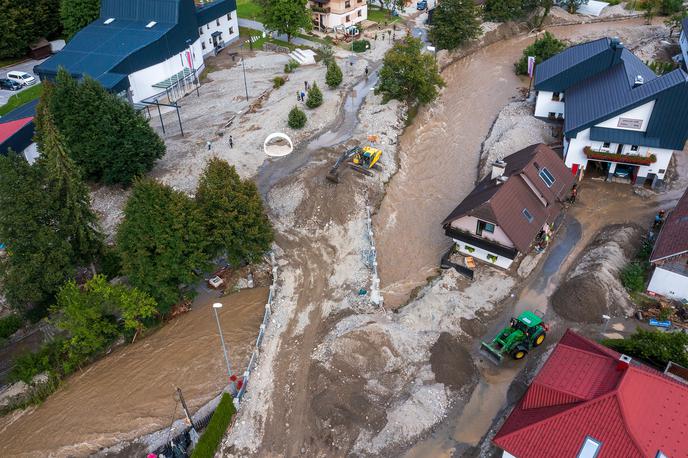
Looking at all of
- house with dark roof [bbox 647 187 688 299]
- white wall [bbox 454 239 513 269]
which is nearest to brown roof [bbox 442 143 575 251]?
white wall [bbox 454 239 513 269]

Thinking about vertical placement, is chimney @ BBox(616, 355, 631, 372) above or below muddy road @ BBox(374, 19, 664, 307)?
above

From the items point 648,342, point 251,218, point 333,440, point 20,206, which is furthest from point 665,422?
point 20,206

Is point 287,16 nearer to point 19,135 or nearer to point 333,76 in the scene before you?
point 333,76

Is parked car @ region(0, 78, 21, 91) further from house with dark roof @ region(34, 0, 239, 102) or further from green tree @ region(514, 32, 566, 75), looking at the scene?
green tree @ region(514, 32, 566, 75)

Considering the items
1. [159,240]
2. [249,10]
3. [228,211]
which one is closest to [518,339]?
[228,211]

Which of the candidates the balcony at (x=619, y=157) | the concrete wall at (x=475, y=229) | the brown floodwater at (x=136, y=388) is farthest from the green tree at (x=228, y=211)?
the balcony at (x=619, y=157)

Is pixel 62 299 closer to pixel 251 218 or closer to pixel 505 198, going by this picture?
pixel 251 218
